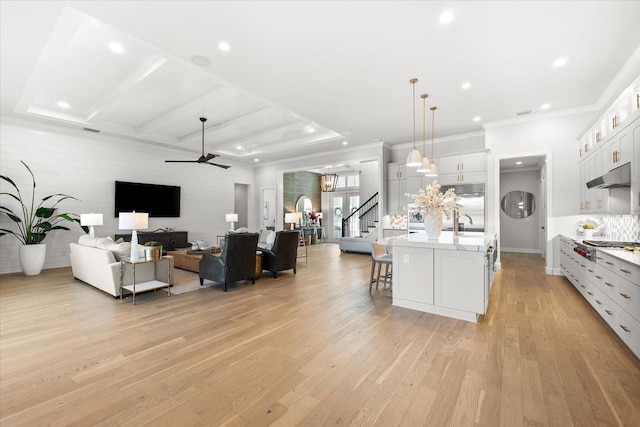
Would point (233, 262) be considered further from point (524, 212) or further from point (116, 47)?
point (524, 212)

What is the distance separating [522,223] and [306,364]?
371 inches

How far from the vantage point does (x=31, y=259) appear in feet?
19.0

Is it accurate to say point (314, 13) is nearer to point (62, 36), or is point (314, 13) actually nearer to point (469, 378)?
point (62, 36)

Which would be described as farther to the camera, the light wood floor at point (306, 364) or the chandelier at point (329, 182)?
the chandelier at point (329, 182)

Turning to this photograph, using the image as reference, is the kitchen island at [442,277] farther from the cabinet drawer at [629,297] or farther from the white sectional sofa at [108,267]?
the white sectional sofa at [108,267]

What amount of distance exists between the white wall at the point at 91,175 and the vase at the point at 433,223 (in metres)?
7.74

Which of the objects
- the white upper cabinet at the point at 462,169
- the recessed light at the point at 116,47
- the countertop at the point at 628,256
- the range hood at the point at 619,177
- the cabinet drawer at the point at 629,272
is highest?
the recessed light at the point at 116,47

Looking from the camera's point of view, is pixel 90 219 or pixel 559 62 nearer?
pixel 559 62

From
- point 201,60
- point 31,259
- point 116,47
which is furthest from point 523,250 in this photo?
point 31,259

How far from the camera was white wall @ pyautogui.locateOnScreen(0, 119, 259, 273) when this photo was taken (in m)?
6.19

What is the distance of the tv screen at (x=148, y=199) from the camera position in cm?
770

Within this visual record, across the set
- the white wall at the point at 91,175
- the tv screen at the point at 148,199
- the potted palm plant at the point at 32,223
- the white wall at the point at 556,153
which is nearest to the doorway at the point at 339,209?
the white wall at the point at 91,175

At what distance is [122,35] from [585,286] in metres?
6.69

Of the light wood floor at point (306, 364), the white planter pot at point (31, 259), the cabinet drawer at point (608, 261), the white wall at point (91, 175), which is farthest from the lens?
the white wall at point (91, 175)
